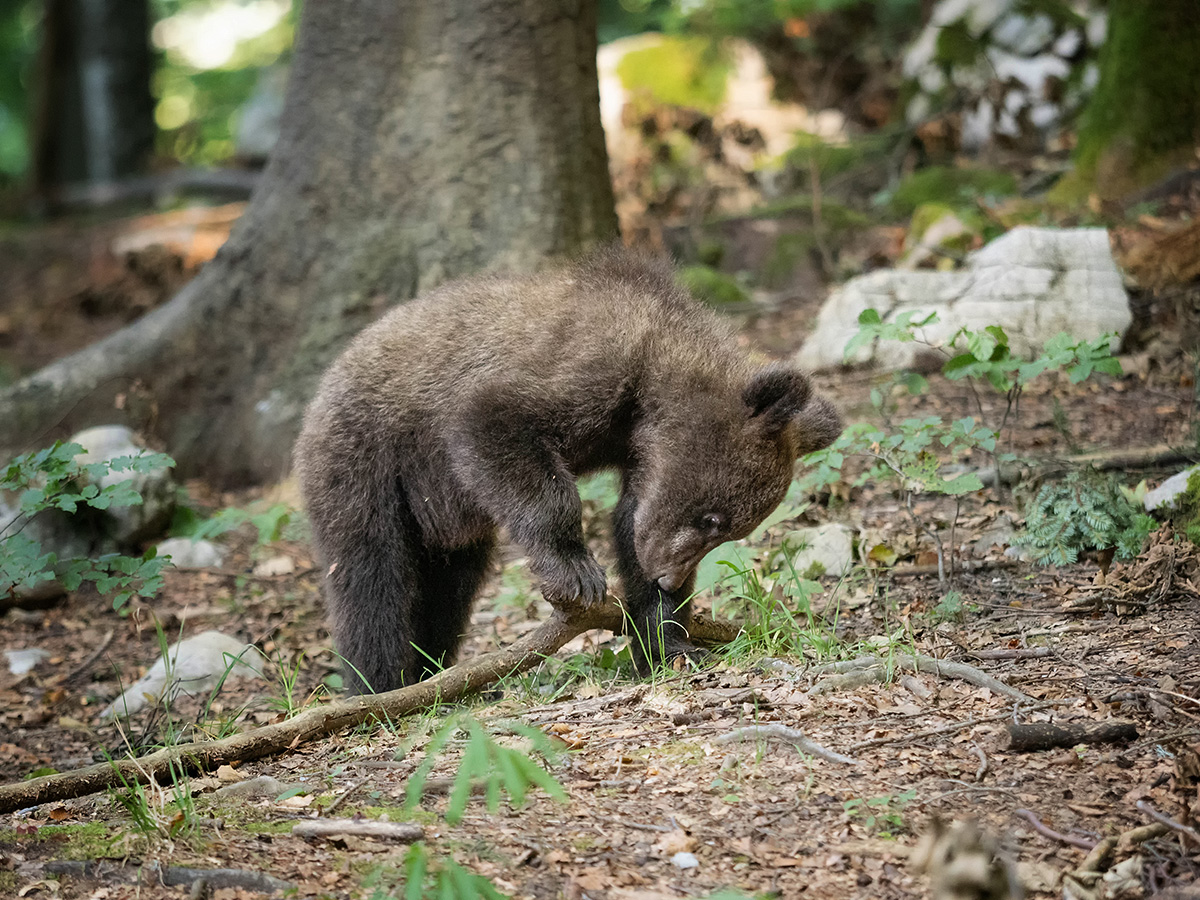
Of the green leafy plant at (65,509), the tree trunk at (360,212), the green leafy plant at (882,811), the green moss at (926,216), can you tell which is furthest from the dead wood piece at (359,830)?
the green moss at (926,216)

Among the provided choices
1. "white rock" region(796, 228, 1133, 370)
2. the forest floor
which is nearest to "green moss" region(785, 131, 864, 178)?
"white rock" region(796, 228, 1133, 370)

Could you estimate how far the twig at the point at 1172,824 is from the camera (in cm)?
263

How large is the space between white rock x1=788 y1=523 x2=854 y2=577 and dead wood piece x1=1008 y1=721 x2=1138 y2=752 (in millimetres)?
1849

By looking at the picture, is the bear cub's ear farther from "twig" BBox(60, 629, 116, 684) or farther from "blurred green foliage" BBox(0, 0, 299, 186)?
"blurred green foliage" BBox(0, 0, 299, 186)

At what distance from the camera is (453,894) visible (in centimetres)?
226

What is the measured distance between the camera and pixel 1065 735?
321 centimetres

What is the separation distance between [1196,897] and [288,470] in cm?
612

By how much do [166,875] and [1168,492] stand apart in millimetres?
4115

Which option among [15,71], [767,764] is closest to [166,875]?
[767,764]

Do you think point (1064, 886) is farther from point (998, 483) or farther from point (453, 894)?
point (998, 483)

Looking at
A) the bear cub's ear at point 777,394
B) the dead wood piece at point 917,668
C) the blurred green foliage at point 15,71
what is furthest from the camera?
the blurred green foliage at point 15,71

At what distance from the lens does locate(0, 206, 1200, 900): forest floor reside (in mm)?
2744

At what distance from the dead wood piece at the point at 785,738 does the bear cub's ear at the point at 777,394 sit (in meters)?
1.18

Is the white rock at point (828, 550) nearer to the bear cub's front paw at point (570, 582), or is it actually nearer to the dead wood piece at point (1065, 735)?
the bear cub's front paw at point (570, 582)
